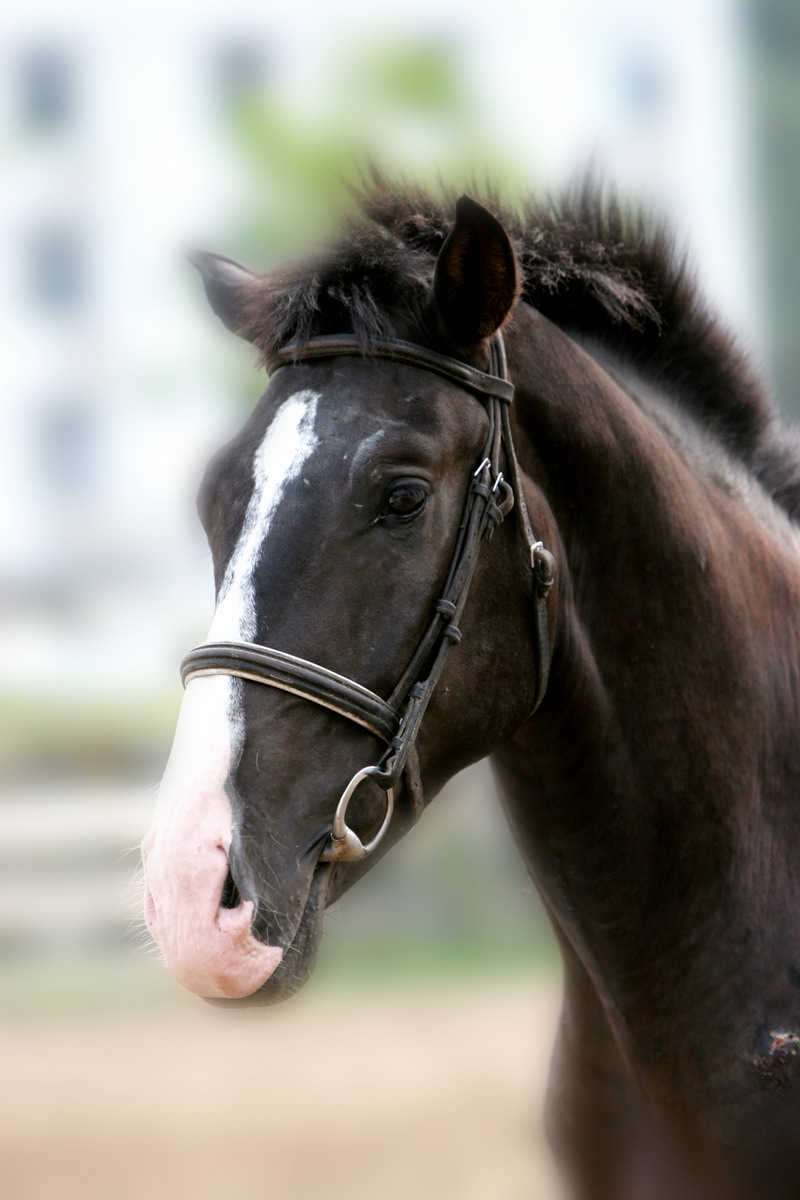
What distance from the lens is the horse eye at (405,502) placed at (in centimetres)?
222

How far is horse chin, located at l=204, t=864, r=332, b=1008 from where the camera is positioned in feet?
6.75

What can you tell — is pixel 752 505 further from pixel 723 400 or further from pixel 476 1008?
pixel 476 1008

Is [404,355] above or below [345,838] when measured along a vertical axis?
above

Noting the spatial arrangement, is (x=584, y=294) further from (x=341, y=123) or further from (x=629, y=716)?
(x=341, y=123)

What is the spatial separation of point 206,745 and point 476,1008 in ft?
22.4

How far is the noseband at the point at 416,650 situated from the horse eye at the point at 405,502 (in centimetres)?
11

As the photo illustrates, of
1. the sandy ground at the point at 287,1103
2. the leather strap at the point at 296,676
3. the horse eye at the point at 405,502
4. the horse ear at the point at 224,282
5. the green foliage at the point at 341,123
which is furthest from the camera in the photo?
the green foliage at the point at 341,123

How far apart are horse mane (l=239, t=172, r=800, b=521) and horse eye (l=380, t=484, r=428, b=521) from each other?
0.34m

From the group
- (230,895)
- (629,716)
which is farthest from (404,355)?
(230,895)

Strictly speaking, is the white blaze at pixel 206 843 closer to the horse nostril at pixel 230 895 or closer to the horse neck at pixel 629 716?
the horse nostril at pixel 230 895

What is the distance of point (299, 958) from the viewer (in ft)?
6.89

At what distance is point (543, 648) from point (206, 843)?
32.0 inches

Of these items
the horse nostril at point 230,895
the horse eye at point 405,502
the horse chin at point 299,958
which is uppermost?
the horse eye at point 405,502

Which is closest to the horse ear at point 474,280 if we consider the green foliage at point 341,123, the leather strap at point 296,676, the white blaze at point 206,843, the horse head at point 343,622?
the horse head at point 343,622
